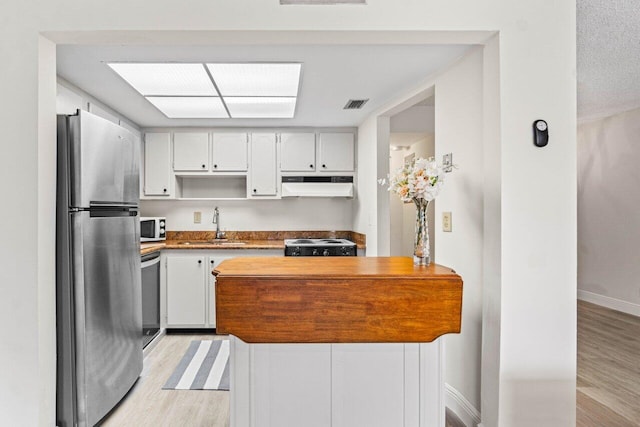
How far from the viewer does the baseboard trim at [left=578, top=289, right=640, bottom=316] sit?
427cm

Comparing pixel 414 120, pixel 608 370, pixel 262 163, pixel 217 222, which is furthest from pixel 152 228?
pixel 608 370

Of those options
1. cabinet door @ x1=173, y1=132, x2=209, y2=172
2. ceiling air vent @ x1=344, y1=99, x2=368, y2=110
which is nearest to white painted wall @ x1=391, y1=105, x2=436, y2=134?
ceiling air vent @ x1=344, y1=99, x2=368, y2=110

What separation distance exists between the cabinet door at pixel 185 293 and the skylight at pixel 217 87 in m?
1.56

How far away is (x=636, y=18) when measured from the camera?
2.24 metres

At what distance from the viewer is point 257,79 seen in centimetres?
272

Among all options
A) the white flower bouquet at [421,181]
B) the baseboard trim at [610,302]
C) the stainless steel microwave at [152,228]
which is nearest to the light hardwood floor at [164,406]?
the stainless steel microwave at [152,228]

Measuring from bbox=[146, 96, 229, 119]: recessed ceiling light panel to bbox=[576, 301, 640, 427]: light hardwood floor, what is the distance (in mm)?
3570

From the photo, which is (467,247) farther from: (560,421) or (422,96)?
(422,96)

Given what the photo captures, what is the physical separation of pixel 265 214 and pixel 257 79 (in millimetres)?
2169

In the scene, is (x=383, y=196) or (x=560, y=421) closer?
(x=560, y=421)

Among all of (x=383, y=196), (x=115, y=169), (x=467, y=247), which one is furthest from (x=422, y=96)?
(x=115, y=169)

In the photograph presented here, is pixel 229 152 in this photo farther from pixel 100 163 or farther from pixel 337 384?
pixel 337 384

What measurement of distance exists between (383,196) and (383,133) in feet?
2.06

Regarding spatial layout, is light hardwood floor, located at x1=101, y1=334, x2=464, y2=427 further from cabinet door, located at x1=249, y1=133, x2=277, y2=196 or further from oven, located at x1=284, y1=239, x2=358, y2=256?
cabinet door, located at x1=249, y1=133, x2=277, y2=196
